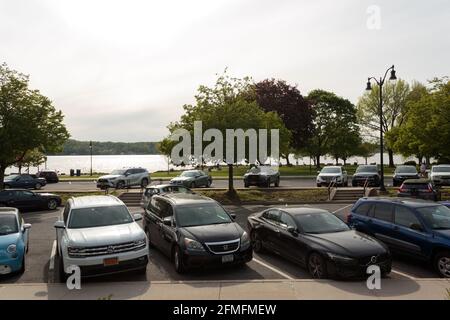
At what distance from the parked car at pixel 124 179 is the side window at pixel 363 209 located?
2031cm

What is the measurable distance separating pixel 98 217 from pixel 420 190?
1484 centimetres

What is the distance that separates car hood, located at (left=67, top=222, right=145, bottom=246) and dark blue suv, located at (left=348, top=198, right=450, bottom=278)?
6.28 metres

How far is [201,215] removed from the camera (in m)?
10.5

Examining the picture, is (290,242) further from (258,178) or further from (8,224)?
(258,178)

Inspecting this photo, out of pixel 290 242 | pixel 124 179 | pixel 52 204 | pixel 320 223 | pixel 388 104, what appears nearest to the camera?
pixel 290 242

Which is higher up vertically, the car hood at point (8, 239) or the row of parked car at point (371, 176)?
the row of parked car at point (371, 176)

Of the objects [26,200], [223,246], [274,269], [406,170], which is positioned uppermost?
[406,170]

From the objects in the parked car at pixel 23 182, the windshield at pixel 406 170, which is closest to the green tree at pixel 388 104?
the windshield at pixel 406 170

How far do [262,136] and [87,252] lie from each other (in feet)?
51.5

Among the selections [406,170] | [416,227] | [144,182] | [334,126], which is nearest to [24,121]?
[144,182]

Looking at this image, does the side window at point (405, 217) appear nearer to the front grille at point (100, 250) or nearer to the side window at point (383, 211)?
the side window at point (383, 211)

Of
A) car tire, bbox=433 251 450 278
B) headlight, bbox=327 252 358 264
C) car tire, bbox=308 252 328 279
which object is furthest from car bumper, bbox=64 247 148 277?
car tire, bbox=433 251 450 278

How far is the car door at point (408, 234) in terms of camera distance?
9453mm

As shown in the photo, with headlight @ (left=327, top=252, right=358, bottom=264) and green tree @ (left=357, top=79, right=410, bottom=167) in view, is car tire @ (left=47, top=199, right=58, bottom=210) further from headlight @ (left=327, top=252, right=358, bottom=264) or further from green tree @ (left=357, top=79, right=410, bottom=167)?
green tree @ (left=357, top=79, right=410, bottom=167)
